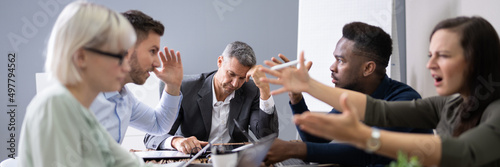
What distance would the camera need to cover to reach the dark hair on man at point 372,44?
1.86m

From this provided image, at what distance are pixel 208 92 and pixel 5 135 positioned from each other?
91.8 inches

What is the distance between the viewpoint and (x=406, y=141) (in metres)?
0.88

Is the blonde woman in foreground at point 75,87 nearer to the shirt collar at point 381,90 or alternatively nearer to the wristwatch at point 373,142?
the wristwatch at point 373,142

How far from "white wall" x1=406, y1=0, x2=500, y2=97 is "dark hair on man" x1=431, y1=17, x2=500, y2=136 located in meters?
0.60

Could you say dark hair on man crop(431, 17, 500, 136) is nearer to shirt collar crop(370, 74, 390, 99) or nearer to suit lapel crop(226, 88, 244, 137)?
shirt collar crop(370, 74, 390, 99)

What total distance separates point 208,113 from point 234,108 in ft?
0.61

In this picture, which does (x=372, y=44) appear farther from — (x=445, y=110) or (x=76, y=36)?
(x=76, y=36)

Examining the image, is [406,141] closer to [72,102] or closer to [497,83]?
[497,83]

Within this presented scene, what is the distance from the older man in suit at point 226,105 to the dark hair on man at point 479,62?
4.34 feet

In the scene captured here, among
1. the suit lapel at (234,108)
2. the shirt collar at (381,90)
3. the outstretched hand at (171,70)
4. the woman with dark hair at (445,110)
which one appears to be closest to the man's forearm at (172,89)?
the outstretched hand at (171,70)

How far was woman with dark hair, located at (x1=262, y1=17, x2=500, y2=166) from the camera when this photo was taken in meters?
0.83

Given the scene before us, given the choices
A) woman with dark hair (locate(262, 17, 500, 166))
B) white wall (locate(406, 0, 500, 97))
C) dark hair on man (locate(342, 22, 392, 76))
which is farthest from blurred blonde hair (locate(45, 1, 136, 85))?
white wall (locate(406, 0, 500, 97))

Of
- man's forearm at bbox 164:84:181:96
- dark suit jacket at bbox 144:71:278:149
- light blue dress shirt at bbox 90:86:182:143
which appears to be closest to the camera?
light blue dress shirt at bbox 90:86:182:143

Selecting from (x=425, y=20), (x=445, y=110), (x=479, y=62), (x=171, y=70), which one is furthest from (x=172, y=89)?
(x=425, y=20)
